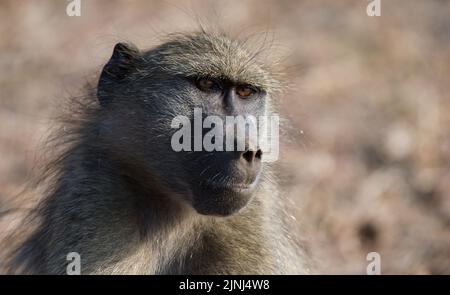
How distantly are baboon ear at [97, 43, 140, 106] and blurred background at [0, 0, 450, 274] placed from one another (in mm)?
612

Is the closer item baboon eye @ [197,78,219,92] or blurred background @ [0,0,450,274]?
baboon eye @ [197,78,219,92]

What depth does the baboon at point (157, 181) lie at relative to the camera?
4.45 meters

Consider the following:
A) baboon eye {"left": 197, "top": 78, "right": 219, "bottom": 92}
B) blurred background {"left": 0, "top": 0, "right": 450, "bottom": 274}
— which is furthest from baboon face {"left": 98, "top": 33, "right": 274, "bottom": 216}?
blurred background {"left": 0, "top": 0, "right": 450, "bottom": 274}

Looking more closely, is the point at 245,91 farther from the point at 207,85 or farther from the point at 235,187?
the point at 235,187

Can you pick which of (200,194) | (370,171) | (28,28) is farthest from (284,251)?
(28,28)

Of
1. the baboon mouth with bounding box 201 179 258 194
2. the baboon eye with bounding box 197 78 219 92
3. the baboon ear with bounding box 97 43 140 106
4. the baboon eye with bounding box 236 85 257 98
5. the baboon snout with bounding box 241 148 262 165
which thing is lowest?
the baboon mouth with bounding box 201 179 258 194

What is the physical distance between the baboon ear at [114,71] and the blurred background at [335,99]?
612mm

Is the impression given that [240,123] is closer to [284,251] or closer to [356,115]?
[284,251]

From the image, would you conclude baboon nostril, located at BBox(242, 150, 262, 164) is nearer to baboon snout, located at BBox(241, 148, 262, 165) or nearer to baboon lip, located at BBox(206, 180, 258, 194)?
baboon snout, located at BBox(241, 148, 262, 165)

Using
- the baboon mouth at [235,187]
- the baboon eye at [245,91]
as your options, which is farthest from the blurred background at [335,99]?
the baboon mouth at [235,187]

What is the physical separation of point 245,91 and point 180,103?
1.10 ft

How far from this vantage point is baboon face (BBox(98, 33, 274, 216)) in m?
4.30

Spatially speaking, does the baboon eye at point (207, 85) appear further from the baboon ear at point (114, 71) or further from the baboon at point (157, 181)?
the baboon ear at point (114, 71)

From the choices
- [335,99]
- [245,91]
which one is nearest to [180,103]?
[245,91]
